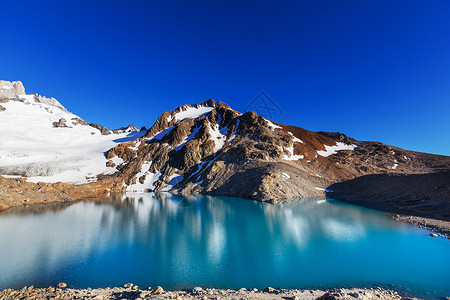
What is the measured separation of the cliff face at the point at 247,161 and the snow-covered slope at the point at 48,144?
1282 cm

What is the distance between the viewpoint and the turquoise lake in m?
13.0

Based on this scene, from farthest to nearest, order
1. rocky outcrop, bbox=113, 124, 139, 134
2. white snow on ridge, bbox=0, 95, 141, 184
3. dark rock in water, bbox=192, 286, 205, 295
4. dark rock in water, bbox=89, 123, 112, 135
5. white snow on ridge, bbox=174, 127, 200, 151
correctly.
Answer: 1. rocky outcrop, bbox=113, 124, 139, 134
2. dark rock in water, bbox=89, 123, 112, 135
3. white snow on ridge, bbox=174, 127, 200, 151
4. white snow on ridge, bbox=0, 95, 141, 184
5. dark rock in water, bbox=192, 286, 205, 295

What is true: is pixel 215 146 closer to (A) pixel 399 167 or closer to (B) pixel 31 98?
(A) pixel 399 167

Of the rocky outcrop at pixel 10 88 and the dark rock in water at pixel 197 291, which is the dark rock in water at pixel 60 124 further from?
the dark rock in water at pixel 197 291

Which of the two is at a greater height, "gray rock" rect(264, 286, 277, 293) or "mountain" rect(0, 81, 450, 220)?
"mountain" rect(0, 81, 450, 220)

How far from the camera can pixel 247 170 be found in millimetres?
62406

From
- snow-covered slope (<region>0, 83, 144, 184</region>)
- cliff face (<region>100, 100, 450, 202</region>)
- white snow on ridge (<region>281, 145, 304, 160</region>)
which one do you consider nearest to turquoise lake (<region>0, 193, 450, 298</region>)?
cliff face (<region>100, 100, 450, 202</region>)

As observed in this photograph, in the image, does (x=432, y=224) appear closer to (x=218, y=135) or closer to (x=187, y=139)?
(x=218, y=135)

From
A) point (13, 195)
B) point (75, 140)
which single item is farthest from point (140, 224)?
point (75, 140)

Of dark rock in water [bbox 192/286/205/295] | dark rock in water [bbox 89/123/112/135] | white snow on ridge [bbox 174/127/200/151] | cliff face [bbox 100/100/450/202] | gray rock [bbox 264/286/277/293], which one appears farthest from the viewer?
dark rock in water [bbox 89/123/112/135]

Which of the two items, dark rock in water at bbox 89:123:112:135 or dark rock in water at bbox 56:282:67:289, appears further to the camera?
dark rock in water at bbox 89:123:112:135

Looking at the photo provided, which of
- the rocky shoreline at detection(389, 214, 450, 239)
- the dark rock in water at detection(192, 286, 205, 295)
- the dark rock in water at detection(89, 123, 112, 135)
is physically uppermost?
the dark rock in water at detection(89, 123, 112, 135)

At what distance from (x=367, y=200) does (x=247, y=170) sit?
31.7m

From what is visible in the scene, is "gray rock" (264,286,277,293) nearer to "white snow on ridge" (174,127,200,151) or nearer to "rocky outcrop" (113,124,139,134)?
"white snow on ridge" (174,127,200,151)
